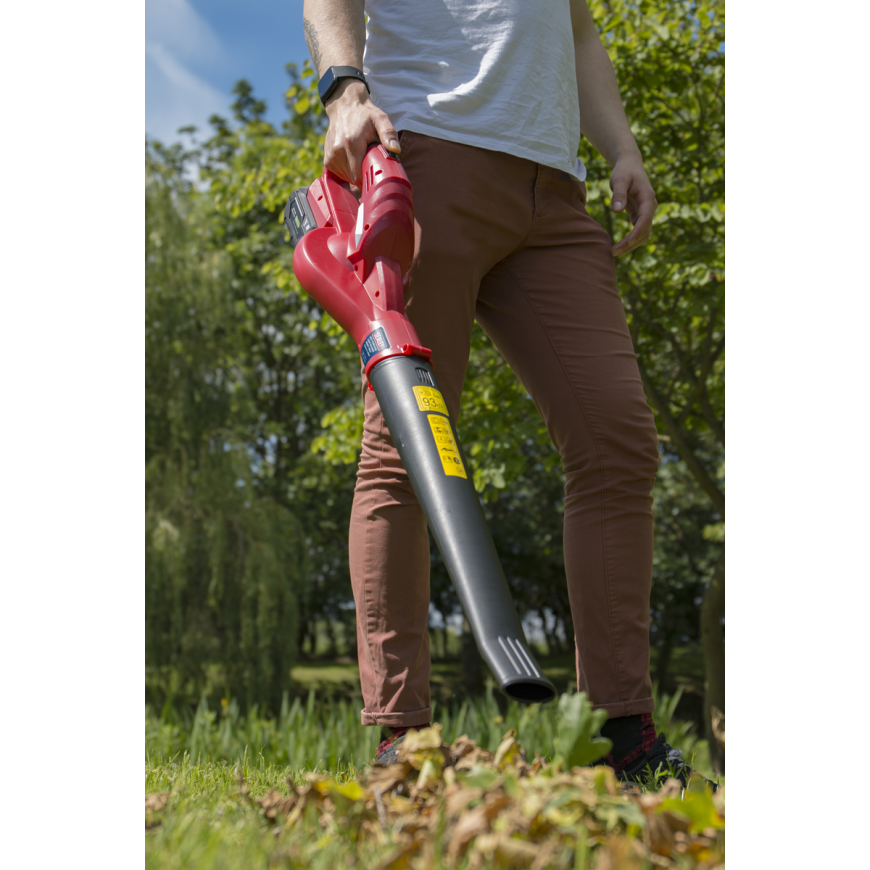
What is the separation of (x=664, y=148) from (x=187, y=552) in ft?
22.9

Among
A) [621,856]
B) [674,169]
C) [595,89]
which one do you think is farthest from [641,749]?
[674,169]

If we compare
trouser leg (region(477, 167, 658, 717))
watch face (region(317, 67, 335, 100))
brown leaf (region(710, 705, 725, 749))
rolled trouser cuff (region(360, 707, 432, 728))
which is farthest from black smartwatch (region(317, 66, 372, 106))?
brown leaf (region(710, 705, 725, 749))

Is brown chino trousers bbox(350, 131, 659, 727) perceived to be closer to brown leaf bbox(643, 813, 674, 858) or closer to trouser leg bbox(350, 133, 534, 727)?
trouser leg bbox(350, 133, 534, 727)

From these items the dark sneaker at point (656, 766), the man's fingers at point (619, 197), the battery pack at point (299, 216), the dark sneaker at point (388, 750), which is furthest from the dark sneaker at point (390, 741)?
the man's fingers at point (619, 197)

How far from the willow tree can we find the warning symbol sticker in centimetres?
850

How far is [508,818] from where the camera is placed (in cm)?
81

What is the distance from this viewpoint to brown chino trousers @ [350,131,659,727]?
151cm

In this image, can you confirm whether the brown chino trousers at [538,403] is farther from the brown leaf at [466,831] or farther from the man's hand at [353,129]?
the brown leaf at [466,831]

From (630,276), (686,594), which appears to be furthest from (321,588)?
(630,276)

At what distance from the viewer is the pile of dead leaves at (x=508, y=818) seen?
0.77m

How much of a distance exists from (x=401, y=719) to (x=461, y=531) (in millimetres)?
488

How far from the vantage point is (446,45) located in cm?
172

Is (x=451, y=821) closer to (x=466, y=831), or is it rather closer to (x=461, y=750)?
(x=466, y=831)

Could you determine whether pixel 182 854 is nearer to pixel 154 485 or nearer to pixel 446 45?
pixel 446 45
